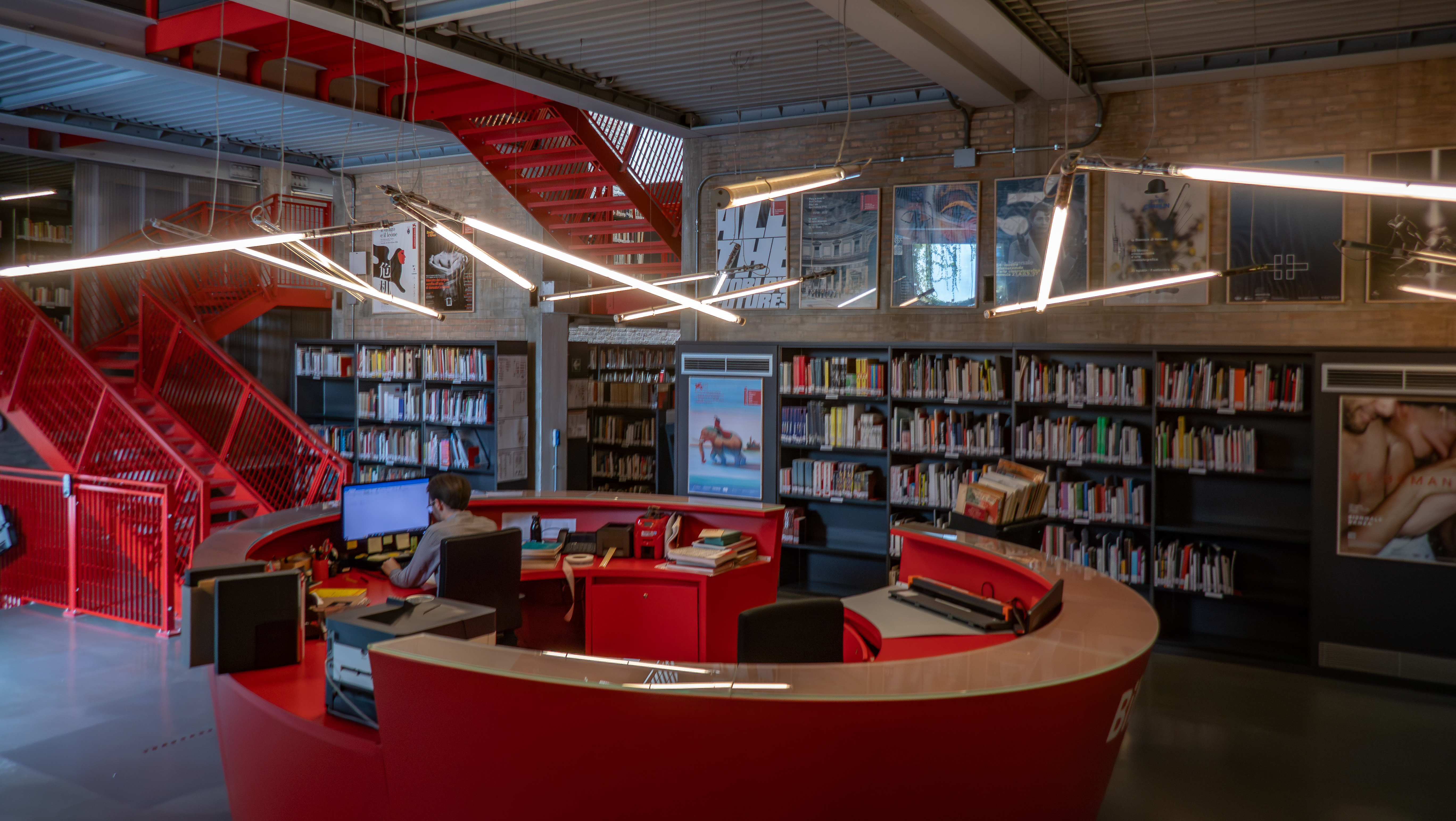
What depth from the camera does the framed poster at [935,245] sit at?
7.61 meters

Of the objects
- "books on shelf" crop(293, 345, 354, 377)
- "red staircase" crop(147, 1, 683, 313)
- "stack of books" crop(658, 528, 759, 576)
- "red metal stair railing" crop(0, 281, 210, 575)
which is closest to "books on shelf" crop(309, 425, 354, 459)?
"books on shelf" crop(293, 345, 354, 377)

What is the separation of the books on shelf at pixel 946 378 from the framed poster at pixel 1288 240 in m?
1.86

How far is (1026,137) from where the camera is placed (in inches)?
291

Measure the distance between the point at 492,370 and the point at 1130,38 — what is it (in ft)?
22.4

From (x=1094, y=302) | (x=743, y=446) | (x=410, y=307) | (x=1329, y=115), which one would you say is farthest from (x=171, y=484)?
(x=1329, y=115)

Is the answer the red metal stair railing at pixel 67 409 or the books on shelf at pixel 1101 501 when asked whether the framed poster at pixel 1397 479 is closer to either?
the books on shelf at pixel 1101 501

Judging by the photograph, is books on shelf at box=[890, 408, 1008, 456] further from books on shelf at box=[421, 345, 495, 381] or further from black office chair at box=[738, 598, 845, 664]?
books on shelf at box=[421, 345, 495, 381]

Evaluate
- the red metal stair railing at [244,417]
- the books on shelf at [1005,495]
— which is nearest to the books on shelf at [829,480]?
the books on shelf at [1005,495]

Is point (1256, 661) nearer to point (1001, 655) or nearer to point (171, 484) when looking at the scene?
point (1001, 655)

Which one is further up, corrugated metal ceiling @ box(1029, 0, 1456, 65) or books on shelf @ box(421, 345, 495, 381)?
corrugated metal ceiling @ box(1029, 0, 1456, 65)

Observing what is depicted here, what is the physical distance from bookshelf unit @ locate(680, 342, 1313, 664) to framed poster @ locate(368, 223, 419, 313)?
5.62 m

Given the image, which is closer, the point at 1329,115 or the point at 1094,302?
the point at 1329,115

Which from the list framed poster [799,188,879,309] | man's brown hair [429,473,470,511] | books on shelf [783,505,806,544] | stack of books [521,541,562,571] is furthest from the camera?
framed poster [799,188,879,309]

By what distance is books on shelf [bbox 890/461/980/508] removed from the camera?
7203 mm
